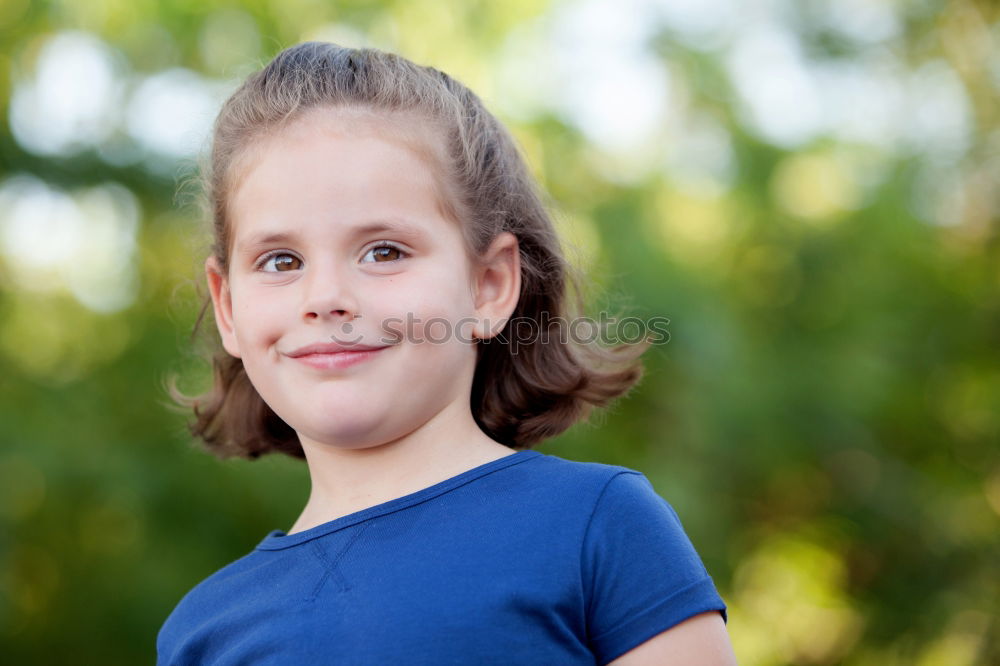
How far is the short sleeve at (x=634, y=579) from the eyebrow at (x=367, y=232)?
1.86ft

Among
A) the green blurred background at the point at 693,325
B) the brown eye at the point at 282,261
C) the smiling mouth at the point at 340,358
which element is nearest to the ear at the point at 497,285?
the smiling mouth at the point at 340,358

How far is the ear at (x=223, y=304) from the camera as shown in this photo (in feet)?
6.84

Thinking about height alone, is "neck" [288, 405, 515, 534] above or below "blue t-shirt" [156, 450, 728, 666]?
above

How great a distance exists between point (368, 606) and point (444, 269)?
0.59m

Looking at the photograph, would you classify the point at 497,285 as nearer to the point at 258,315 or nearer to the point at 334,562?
the point at 258,315

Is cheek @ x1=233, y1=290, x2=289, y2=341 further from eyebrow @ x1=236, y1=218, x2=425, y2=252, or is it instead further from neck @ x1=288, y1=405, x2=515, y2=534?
neck @ x1=288, y1=405, x2=515, y2=534

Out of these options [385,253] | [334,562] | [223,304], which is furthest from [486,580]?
[223,304]

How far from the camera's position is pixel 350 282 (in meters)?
1.75

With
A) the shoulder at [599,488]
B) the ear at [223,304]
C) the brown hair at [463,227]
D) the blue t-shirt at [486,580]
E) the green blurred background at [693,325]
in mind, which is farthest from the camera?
the green blurred background at [693,325]

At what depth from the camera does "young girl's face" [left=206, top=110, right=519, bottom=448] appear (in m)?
1.75

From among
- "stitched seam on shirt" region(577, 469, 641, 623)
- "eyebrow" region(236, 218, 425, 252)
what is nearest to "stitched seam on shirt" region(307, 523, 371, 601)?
"stitched seam on shirt" region(577, 469, 641, 623)

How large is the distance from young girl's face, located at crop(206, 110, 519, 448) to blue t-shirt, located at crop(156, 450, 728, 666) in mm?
196

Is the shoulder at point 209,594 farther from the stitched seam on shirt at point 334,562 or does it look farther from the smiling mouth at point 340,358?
the smiling mouth at point 340,358

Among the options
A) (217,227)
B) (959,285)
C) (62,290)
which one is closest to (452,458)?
(217,227)
